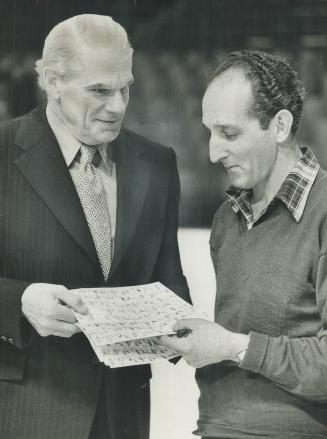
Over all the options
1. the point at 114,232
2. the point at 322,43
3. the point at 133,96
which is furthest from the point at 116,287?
the point at 322,43

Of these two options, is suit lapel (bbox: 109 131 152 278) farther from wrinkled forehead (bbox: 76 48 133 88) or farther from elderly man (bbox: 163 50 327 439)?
elderly man (bbox: 163 50 327 439)

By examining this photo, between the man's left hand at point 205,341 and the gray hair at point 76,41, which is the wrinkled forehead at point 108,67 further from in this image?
the man's left hand at point 205,341

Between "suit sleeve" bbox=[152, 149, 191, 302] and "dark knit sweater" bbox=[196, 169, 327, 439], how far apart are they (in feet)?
0.62

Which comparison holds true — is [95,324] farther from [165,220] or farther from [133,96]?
[133,96]

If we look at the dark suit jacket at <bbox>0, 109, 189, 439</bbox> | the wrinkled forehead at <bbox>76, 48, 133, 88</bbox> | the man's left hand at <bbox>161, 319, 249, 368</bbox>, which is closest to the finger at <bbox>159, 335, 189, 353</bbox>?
the man's left hand at <bbox>161, 319, 249, 368</bbox>

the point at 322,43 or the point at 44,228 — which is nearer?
the point at 44,228

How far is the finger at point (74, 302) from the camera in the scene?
4.34 ft

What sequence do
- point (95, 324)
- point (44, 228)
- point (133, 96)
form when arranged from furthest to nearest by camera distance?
point (133, 96), point (44, 228), point (95, 324)

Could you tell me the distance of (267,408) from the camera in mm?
1342

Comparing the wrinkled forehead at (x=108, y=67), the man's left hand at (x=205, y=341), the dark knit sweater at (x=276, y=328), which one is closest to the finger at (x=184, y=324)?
the man's left hand at (x=205, y=341)

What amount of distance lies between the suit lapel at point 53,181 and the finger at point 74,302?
0.18 m

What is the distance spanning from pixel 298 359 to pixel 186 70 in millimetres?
865

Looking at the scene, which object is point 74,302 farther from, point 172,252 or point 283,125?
point 283,125

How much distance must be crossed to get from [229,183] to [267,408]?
2.04ft
